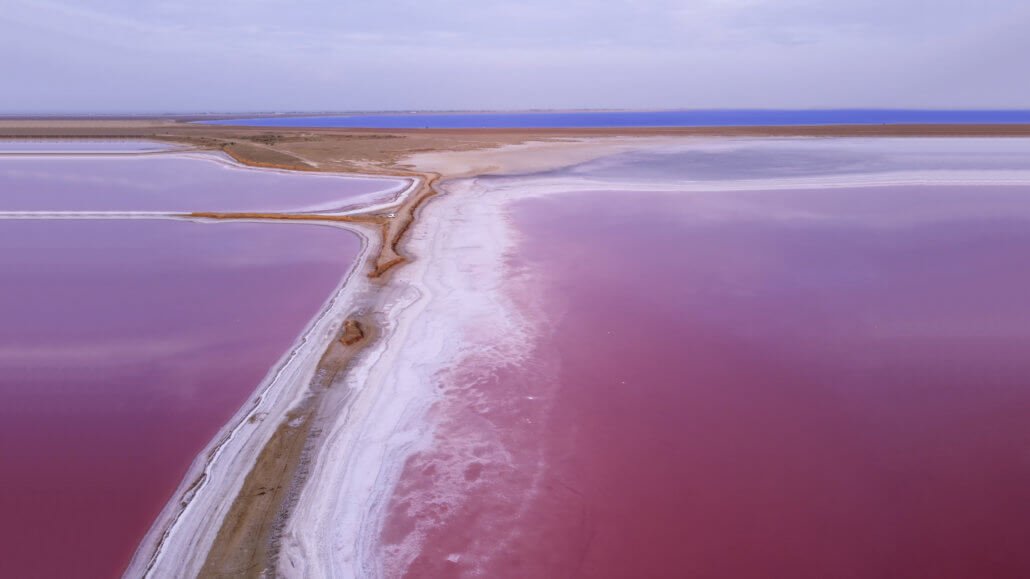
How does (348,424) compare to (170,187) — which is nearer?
(348,424)

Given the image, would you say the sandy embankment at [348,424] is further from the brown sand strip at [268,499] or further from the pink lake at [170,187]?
the pink lake at [170,187]

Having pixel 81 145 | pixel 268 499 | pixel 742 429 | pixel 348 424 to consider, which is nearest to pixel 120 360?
pixel 348 424

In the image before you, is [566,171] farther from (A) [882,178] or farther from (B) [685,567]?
(B) [685,567]

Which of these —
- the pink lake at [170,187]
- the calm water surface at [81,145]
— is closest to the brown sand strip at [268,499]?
the pink lake at [170,187]

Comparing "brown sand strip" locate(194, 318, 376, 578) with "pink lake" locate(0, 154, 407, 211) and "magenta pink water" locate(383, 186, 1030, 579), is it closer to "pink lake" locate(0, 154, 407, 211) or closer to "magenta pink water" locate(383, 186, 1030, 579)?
"magenta pink water" locate(383, 186, 1030, 579)

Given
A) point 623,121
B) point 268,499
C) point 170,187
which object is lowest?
point 268,499

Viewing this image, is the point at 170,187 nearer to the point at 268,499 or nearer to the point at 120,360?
the point at 120,360

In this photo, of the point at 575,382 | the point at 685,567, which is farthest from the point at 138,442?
the point at 685,567

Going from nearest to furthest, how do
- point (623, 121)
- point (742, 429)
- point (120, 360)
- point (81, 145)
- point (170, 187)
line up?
point (742, 429) < point (120, 360) < point (170, 187) < point (81, 145) < point (623, 121)
